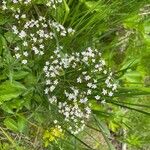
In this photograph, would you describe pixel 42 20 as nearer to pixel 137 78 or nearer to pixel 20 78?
pixel 20 78

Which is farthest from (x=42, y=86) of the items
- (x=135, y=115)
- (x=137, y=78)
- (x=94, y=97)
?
(x=135, y=115)

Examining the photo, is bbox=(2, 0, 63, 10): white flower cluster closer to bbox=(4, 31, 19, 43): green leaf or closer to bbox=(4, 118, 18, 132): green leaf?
bbox=(4, 31, 19, 43): green leaf

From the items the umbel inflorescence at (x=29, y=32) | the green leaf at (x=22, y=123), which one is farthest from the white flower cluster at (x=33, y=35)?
the green leaf at (x=22, y=123)

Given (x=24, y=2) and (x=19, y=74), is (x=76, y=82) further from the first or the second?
(x=24, y=2)

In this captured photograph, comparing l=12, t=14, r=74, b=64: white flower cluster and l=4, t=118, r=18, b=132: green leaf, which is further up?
l=12, t=14, r=74, b=64: white flower cluster

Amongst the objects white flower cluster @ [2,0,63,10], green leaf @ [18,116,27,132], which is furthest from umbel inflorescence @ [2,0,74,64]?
green leaf @ [18,116,27,132]

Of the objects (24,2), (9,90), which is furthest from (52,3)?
(9,90)
